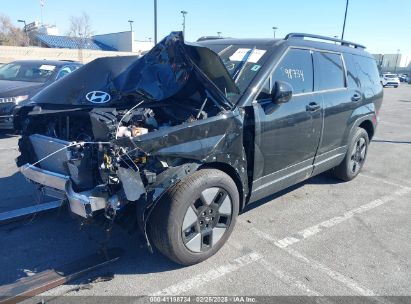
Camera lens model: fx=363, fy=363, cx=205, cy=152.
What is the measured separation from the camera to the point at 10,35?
180 feet

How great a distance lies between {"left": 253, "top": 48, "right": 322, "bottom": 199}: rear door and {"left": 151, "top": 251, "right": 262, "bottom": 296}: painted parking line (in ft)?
2.26

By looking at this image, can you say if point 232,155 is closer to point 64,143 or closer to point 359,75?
point 64,143

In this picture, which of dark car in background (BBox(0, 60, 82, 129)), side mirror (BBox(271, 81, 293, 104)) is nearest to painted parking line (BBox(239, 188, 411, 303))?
side mirror (BBox(271, 81, 293, 104))

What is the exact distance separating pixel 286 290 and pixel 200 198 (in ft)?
3.44

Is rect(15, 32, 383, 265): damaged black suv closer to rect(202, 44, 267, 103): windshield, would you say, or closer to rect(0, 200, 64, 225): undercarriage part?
rect(202, 44, 267, 103): windshield

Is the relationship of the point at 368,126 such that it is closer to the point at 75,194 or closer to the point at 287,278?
the point at 287,278

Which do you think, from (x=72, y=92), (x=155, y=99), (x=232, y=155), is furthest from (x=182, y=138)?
(x=72, y=92)

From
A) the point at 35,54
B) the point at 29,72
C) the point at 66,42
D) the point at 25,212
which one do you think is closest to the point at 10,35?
the point at 66,42

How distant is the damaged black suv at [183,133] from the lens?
288cm

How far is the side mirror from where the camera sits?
3591 mm

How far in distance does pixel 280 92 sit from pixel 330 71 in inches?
61.3

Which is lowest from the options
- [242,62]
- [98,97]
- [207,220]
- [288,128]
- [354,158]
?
[354,158]

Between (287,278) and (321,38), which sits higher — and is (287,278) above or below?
below

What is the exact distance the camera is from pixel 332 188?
217 inches
